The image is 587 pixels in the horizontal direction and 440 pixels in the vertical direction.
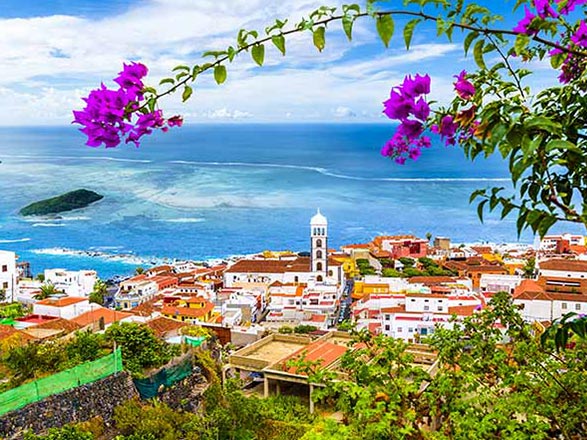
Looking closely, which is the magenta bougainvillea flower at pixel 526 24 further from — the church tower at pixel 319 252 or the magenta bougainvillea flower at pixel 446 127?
the church tower at pixel 319 252

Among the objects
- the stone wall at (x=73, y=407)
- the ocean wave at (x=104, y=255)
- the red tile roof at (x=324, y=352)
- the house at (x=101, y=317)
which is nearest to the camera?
the stone wall at (x=73, y=407)

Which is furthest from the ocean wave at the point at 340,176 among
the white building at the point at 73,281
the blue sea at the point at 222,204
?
the white building at the point at 73,281

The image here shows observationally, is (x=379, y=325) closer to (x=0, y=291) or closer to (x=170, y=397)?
(x=170, y=397)

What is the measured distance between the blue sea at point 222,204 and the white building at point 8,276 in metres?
6.25

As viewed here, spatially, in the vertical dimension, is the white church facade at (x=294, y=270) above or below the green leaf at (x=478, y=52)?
below

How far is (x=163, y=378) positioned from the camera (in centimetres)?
574

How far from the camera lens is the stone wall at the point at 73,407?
446 cm

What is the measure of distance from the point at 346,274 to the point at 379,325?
8.96m

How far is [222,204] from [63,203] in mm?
10424

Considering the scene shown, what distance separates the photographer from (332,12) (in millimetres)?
814

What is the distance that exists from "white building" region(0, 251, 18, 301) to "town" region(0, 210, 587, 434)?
3 centimetres

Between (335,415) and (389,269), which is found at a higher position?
(335,415)

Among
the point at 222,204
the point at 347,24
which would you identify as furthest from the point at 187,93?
the point at 222,204

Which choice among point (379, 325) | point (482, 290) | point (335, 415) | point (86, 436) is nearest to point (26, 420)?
point (86, 436)
